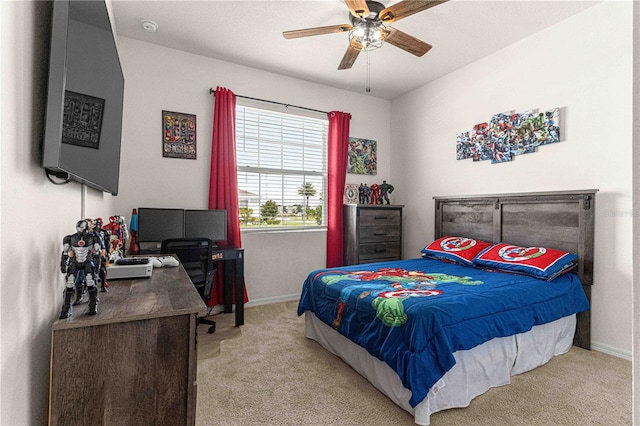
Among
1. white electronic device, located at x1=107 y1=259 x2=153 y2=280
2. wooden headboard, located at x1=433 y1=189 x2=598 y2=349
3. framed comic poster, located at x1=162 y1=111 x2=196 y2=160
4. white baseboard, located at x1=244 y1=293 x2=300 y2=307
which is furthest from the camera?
white baseboard, located at x1=244 y1=293 x2=300 y2=307

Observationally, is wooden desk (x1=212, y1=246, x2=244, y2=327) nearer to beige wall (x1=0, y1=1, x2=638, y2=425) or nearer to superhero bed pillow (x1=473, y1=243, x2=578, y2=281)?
beige wall (x1=0, y1=1, x2=638, y2=425)

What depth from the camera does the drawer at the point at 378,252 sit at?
4.16 metres

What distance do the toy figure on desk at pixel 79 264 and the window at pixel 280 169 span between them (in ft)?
9.17

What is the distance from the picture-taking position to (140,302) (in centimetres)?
121

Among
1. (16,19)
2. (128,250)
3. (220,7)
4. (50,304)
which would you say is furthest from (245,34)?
(50,304)

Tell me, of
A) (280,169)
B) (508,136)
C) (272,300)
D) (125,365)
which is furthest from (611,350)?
(280,169)

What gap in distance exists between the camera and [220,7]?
2689 millimetres

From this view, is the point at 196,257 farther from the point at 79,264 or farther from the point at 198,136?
the point at 79,264

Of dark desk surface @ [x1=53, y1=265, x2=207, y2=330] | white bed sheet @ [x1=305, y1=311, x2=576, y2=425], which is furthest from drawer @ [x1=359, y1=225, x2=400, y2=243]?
dark desk surface @ [x1=53, y1=265, x2=207, y2=330]

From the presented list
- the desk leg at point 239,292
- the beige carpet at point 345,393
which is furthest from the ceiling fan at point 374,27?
the beige carpet at point 345,393

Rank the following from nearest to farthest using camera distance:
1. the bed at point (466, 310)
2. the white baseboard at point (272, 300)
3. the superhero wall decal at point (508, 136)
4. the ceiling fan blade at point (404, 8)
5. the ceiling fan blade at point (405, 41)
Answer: the bed at point (466, 310) < the ceiling fan blade at point (404, 8) < the ceiling fan blade at point (405, 41) < the superhero wall decal at point (508, 136) < the white baseboard at point (272, 300)

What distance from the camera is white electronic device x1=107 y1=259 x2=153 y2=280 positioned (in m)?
1.63

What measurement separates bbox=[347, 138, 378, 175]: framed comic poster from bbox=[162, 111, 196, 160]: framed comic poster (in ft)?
6.87

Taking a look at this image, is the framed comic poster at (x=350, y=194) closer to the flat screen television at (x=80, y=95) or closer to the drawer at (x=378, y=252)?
the drawer at (x=378, y=252)
